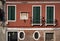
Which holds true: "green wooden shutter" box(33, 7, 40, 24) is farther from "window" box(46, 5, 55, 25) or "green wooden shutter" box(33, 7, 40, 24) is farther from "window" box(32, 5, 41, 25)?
"window" box(46, 5, 55, 25)

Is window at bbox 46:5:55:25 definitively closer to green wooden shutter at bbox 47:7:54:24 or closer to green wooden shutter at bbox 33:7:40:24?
green wooden shutter at bbox 47:7:54:24

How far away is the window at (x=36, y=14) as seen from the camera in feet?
252

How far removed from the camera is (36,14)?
252 feet

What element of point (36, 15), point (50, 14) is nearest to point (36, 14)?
point (36, 15)

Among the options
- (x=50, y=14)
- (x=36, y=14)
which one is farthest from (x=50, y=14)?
(x=36, y=14)

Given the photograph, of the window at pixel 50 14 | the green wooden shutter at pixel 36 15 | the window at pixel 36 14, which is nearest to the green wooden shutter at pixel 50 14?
the window at pixel 50 14

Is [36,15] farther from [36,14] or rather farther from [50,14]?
[50,14]

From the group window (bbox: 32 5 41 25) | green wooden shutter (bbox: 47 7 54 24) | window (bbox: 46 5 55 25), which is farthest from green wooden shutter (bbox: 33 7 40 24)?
green wooden shutter (bbox: 47 7 54 24)

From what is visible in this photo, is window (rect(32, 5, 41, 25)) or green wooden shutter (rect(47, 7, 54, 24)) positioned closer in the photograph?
window (rect(32, 5, 41, 25))

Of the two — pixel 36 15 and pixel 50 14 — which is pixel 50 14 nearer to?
pixel 50 14

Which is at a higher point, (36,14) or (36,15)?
(36,14)

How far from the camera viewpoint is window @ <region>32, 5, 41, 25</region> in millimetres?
76688

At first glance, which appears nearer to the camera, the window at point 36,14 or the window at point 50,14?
the window at point 36,14

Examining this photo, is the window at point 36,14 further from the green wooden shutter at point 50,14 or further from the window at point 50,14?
the green wooden shutter at point 50,14
